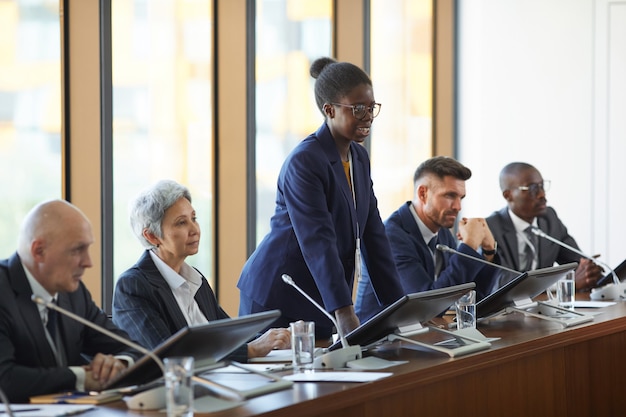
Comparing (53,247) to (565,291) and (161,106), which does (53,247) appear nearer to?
(565,291)

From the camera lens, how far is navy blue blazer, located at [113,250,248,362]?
2.82m

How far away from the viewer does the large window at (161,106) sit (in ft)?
17.5

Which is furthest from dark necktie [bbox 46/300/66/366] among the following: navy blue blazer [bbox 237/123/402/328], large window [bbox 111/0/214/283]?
large window [bbox 111/0/214/283]

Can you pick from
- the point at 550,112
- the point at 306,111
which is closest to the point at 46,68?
the point at 306,111

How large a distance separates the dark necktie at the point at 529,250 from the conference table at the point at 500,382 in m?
0.74

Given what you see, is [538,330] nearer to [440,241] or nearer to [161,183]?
[440,241]

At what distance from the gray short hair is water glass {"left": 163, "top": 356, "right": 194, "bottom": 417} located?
109cm

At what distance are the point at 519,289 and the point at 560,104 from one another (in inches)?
146

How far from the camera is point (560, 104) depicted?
22.8 feet

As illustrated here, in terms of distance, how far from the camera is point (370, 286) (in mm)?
3764

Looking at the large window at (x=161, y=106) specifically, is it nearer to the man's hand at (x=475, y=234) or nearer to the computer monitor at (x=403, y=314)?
the man's hand at (x=475, y=234)

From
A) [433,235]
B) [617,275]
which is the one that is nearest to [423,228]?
[433,235]

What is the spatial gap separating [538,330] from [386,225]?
887mm

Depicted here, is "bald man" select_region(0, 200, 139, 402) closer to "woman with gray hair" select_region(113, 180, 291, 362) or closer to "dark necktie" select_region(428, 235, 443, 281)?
"woman with gray hair" select_region(113, 180, 291, 362)
